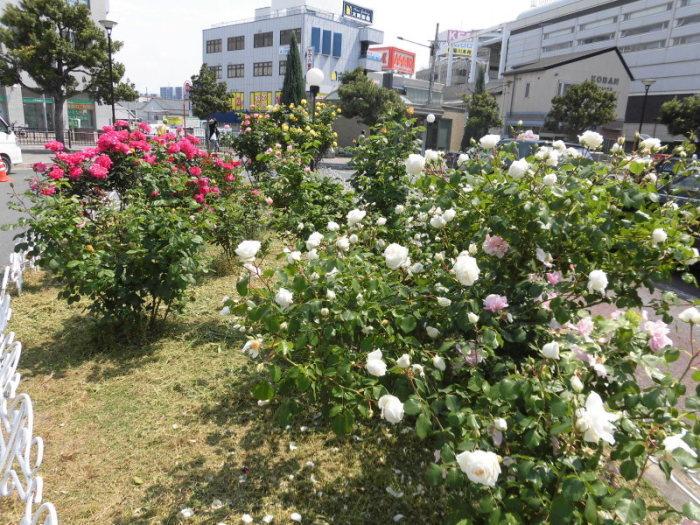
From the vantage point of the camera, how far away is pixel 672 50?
5131 cm

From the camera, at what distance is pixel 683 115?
33438 mm

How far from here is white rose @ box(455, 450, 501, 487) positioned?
4.97ft

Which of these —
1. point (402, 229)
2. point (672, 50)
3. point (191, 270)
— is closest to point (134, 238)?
point (191, 270)

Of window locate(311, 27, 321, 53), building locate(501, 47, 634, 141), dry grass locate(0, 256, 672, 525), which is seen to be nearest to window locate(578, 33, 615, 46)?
building locate(501, 47, 634, 141)

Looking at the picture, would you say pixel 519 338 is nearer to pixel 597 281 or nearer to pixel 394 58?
pixel 597 281

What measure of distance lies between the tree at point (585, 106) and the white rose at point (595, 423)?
39570mm

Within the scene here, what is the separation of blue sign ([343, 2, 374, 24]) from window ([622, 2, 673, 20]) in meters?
30.3

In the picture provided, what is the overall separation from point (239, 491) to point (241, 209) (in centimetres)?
435

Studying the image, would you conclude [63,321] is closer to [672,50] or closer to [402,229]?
[402,229]

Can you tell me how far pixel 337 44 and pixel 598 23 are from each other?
1377 inches

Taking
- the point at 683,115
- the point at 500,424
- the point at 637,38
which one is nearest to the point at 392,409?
the point at 500,424

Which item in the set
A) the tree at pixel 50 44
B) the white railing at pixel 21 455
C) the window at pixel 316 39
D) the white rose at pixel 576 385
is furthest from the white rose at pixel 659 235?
the window at pixel 316 39

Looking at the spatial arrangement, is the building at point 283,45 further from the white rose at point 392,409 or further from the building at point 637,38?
the white rose at point 392,409

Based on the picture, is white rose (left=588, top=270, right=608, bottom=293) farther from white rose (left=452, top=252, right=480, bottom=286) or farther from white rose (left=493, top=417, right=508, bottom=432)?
white rose (left=493, top=417, right=508, bottom=432)
